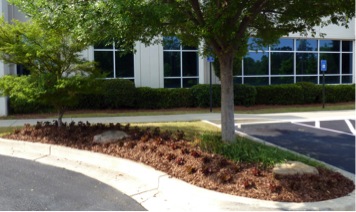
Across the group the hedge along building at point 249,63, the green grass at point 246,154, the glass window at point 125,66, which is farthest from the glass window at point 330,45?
the green grass at point 246,154

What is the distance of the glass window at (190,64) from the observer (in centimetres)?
1975

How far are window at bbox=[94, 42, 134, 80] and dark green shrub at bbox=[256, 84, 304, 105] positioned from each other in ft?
21.2

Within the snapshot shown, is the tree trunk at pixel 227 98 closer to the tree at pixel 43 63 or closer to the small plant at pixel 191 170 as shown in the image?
the small plant at pixel 191 170

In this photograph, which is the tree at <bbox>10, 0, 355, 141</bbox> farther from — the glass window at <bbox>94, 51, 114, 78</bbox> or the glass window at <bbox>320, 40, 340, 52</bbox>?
the glass window at <bbox>320, 40, 340, 52</bbox>

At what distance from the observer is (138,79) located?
60.8 ft

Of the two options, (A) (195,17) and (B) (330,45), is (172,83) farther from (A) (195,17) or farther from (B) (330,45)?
(A) (195,17)

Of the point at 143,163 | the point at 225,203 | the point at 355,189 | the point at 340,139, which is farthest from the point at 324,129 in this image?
the point at 225,203

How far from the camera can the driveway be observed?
5.30m

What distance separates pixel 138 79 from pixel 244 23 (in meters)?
11.3

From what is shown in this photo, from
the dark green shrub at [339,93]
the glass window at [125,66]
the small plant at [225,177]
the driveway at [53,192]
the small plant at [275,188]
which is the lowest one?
the driveway at [53,192]

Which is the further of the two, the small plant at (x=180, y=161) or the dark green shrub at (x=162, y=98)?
the dark green shrub at (x=162, y=98)

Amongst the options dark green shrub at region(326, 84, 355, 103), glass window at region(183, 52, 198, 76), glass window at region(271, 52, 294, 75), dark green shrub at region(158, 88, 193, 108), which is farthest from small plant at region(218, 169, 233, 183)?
glass window at region(271, 52, 294, 75)

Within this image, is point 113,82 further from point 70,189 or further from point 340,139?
point 70,189

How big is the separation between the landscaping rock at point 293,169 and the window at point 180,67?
1344 cm
